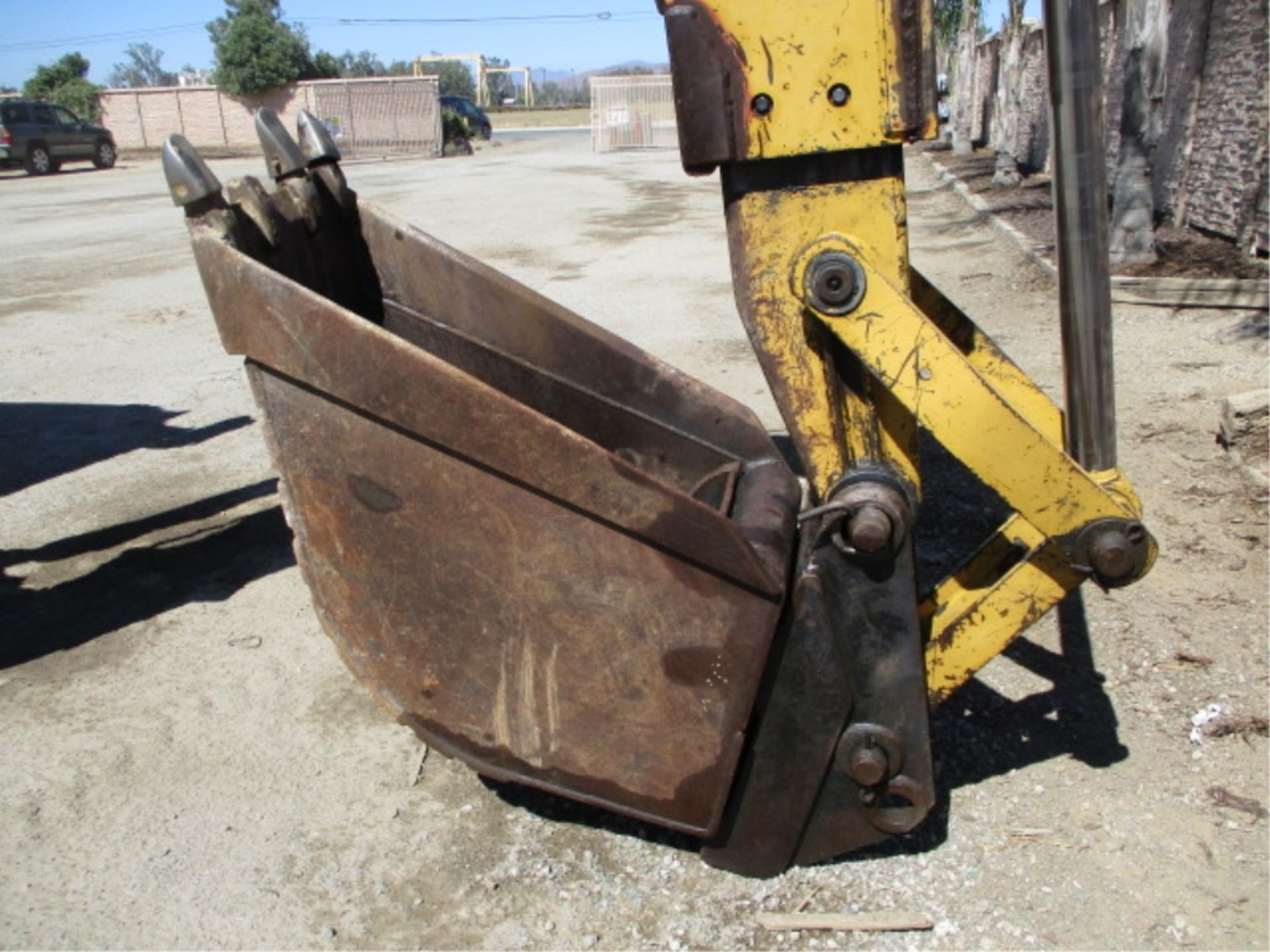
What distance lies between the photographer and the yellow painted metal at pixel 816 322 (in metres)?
2.29

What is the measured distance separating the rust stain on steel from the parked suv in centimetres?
2996

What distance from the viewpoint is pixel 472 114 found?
41156 millimetres

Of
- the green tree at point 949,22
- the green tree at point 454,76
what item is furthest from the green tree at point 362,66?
the green tree at point 949,22

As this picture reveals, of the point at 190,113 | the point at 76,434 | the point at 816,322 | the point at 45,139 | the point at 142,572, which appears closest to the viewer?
the point at 816,322

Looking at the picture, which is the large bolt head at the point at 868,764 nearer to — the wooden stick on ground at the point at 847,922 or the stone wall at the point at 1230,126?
the wooden stick on ground at the point at 847,922

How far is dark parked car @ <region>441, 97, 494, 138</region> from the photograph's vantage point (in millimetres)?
40844

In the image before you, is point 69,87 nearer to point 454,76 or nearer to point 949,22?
point 949,22

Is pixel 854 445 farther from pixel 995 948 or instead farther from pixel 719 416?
pixel 995 948

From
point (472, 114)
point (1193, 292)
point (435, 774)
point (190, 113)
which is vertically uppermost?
point (190, 113)

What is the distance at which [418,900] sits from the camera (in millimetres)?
2688

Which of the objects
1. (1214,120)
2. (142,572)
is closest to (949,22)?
(1214,120)

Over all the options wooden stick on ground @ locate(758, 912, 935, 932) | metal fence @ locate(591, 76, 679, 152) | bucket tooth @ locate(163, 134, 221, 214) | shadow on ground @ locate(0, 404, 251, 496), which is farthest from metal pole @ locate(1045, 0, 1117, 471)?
metal fence @ locate(591, 76, 679, 152)

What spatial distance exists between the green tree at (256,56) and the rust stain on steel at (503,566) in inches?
1746

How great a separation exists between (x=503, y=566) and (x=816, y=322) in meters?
0.82
